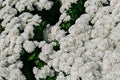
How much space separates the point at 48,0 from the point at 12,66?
2255mm

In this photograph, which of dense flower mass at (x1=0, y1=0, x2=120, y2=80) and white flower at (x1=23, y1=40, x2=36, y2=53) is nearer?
dense flower mass at (x1=0, y1=0, x2=120, y2=80)

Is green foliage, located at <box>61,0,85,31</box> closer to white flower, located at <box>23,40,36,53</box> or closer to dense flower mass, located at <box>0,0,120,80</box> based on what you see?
dense flower mass, located at <box>0,0,120,80</box>

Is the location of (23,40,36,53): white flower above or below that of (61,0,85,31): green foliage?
below

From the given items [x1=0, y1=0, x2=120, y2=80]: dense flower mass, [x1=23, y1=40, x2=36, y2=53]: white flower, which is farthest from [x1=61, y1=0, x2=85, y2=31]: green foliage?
[x1=23, y1=40, x2=36, y2=53]: white flower

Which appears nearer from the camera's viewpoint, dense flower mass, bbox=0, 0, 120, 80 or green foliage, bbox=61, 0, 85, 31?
dense flower mass, bbox=0, 0, 120, 80

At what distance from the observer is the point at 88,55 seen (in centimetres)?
689

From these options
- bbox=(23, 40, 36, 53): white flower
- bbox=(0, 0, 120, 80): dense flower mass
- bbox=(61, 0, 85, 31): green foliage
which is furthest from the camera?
bbox=(61, 0, 85, 31): green foliage

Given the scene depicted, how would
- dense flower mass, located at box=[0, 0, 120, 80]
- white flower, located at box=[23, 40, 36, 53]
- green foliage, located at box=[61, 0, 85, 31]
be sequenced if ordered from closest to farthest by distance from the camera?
dense flower mass, located at box=[0, 0, 120, 80]
white flower, located at box=[23, 40, 36, 53]
green foliage, located at box=[61, 0, 85, 31]

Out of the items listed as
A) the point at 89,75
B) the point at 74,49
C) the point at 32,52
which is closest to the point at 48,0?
the point at 32,52

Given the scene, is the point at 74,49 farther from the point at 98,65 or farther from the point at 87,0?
the point at 87,0

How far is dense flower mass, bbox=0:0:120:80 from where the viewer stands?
21.7 feet

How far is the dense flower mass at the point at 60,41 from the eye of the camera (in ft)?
21.7

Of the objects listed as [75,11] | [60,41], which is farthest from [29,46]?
[75,11]

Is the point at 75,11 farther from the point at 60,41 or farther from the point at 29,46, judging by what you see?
the point at 29,46
